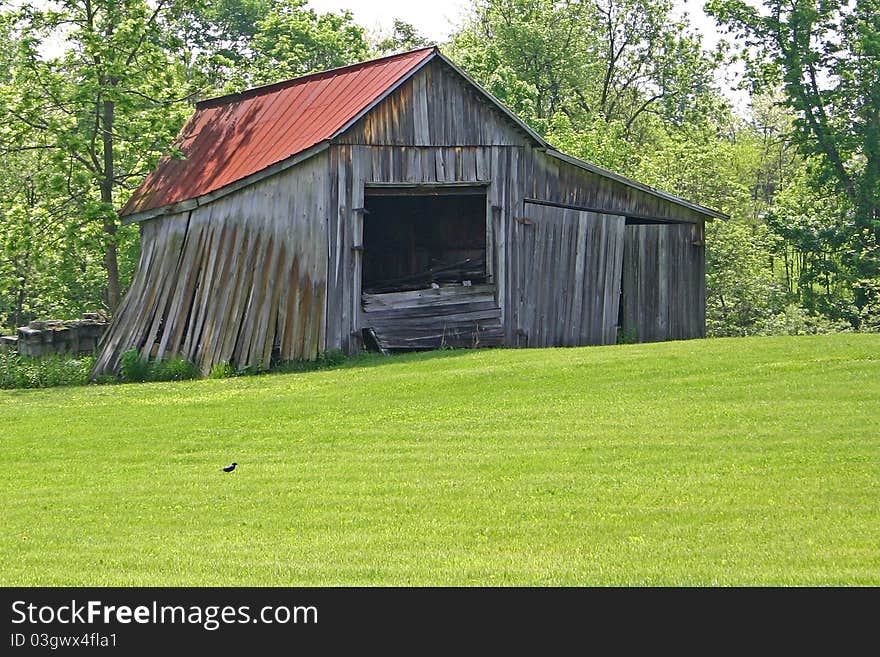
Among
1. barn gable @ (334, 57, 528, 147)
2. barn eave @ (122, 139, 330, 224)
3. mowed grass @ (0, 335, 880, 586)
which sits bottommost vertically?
mowed grass @ (0, 335, 880, 586)

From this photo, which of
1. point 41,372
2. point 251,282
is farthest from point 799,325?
point 41,372

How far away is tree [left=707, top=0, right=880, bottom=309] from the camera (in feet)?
124

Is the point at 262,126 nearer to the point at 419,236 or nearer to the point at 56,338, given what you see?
the point at 419,236

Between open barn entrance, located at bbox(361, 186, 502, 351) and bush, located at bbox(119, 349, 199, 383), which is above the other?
open barn entrance, located at bbox(361, 186, 502, 351)

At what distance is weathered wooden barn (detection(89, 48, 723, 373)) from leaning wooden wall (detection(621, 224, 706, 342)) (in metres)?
0.04

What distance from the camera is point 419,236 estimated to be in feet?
101

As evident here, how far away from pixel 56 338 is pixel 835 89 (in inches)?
940

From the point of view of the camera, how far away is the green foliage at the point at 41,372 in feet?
77.0

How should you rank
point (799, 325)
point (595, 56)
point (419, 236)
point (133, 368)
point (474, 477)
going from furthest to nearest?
point (595, 56) → point (799, 325) → point (419, 236) → point (133, 368) → point (474, 477)

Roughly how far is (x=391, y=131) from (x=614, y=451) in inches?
460

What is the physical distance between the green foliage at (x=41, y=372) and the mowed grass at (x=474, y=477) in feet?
9.03

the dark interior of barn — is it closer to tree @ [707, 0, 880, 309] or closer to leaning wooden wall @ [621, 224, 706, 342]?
leaning wooden wall @ [621, 224, 706, 342]

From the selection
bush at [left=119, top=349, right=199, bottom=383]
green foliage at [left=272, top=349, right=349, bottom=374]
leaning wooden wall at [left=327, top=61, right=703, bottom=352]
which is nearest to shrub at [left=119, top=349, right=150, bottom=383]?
bush at [left=119, top=349, right=199, bottom=383]
